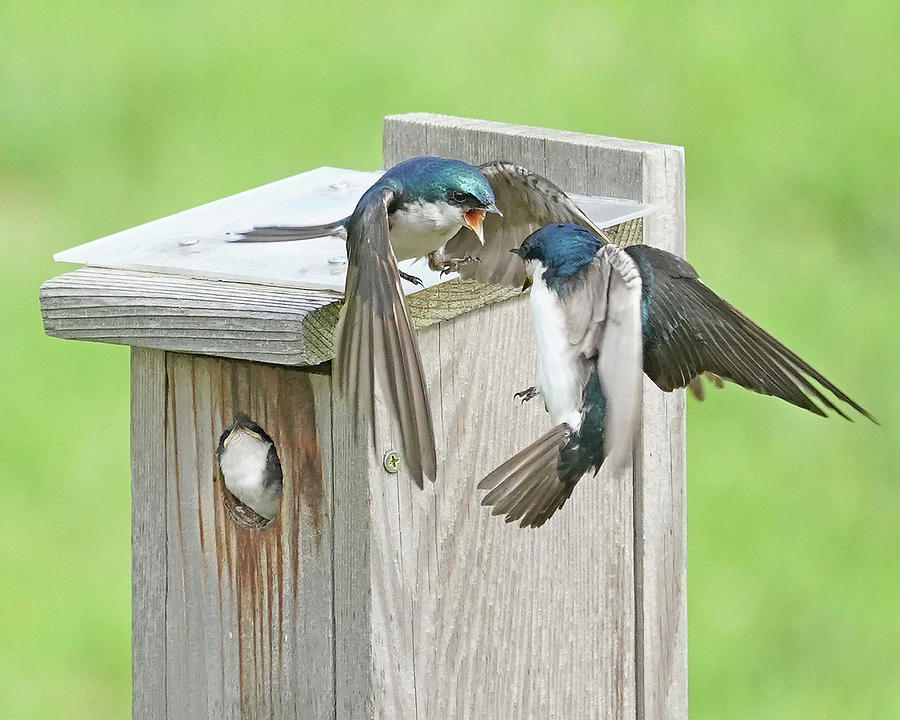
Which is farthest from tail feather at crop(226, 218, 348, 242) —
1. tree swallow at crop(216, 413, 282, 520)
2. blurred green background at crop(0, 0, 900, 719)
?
blurred green background at crop(0, 0, 900, 719)

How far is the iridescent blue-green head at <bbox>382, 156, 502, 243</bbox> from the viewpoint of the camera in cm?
222

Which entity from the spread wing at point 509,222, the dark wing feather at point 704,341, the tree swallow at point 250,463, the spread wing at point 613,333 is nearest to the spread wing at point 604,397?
the spread wing at point 613,333

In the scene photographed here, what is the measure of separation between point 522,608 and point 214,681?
0.45 metres

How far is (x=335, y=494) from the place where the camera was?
2.32 metres

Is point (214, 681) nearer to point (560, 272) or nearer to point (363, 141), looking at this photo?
point (560, 272)

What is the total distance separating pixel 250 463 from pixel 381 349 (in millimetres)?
483

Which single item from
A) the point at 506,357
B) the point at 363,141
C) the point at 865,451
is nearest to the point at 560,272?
the point at 506,357

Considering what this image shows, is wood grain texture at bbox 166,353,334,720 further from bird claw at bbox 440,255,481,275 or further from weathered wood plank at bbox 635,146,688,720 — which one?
weathered wood plank at bbox 635,146,688,720

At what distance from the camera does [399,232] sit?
2.28 m

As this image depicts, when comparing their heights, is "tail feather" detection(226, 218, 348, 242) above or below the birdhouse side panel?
above

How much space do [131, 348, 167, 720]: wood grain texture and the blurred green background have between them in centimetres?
152

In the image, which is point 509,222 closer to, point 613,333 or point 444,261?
point 444,261

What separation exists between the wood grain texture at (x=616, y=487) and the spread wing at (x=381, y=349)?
0.39 meters

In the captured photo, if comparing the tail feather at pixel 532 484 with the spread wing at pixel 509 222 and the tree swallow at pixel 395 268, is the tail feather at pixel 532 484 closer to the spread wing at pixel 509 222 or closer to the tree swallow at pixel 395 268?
the tree swallow at pixel 395 268
